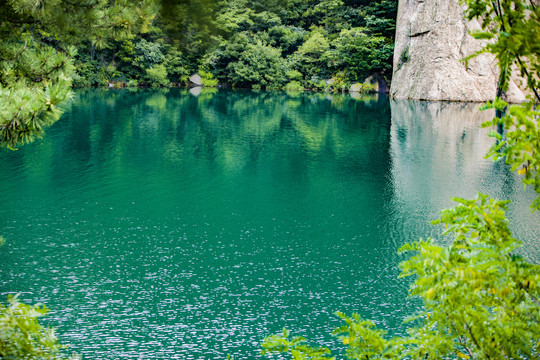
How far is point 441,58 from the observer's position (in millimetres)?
37781

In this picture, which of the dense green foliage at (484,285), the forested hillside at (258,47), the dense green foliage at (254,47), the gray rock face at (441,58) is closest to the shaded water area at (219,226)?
the dense green foliage at (484,285)

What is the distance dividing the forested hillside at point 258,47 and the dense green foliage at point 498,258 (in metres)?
44.6

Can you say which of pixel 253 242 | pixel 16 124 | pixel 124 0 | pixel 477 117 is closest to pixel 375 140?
pixel 477 117

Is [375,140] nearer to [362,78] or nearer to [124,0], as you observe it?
[124,0]

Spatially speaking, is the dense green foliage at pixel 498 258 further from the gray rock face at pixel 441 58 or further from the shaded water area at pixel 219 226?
the gray rock face at pixel 441 58

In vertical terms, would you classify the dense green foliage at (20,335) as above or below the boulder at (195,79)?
below

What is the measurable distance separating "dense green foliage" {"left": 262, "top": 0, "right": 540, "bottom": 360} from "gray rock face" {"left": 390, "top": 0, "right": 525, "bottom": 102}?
37423 mm

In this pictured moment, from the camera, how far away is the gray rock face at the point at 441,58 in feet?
122

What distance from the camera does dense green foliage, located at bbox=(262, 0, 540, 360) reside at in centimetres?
209

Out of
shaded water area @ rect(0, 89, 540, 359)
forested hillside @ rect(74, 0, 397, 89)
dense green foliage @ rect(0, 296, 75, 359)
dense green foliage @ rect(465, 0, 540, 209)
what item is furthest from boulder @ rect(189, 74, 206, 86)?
dense green foliage @ rect(465, 0, 540, 209)

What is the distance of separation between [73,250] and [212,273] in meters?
3.14

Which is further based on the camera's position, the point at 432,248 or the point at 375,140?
the point at 375,140

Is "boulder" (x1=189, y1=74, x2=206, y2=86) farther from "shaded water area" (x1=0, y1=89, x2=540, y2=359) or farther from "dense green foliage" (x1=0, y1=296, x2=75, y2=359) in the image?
"dense green foliage" (x1=0, y1=296, x2=75, y2=359)

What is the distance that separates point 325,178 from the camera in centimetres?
1695
